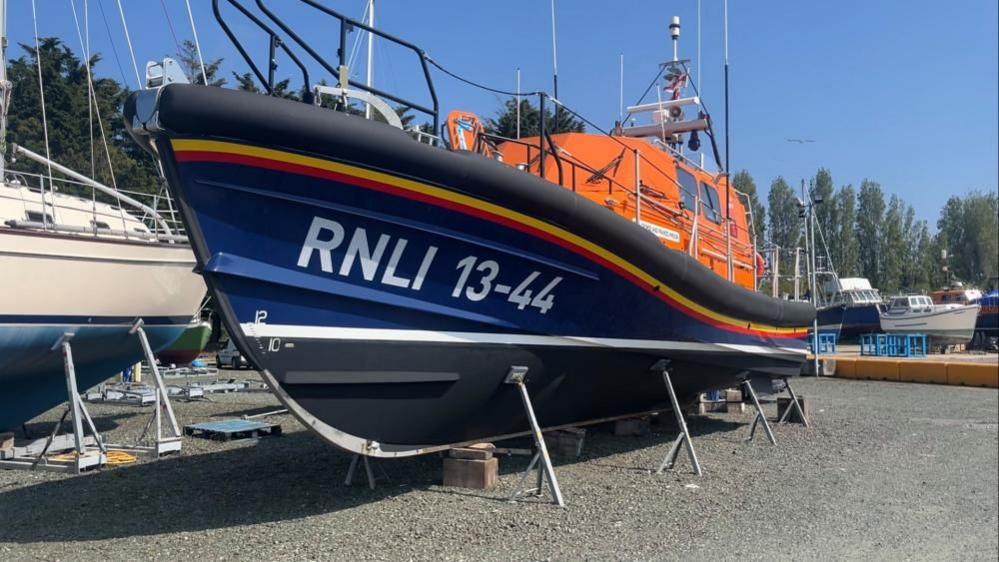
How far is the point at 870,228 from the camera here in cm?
733

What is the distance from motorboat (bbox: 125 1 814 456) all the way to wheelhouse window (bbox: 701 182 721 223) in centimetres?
247

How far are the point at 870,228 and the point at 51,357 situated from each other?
7841mm

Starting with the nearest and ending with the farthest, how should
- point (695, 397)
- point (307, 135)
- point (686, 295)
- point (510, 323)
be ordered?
1. point (307, 135)
2. point (510, 323)
3. point (686, 295)
4. point (695, 397)

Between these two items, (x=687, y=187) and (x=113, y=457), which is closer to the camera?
(x=113, y=457)

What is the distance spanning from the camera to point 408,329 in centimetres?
447

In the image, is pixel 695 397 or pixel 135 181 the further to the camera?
pixel 135 181

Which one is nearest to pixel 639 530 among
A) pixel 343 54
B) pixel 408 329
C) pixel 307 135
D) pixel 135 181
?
pixel 408 329

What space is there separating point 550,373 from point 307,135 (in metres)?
2.30

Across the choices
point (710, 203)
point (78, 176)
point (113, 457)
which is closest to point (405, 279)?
point (113, 457)

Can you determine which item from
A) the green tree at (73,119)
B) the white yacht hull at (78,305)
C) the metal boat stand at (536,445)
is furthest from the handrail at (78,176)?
the green tree at (73,119)

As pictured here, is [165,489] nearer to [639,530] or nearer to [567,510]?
[567,510]

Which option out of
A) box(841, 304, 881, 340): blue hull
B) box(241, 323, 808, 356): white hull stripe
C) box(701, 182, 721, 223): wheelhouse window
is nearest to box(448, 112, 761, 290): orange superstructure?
box(701, 182, 721, 223): wheelhouse window

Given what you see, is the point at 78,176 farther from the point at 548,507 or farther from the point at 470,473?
the point at 548,507

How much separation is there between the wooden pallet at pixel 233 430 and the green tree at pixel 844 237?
5973mm
